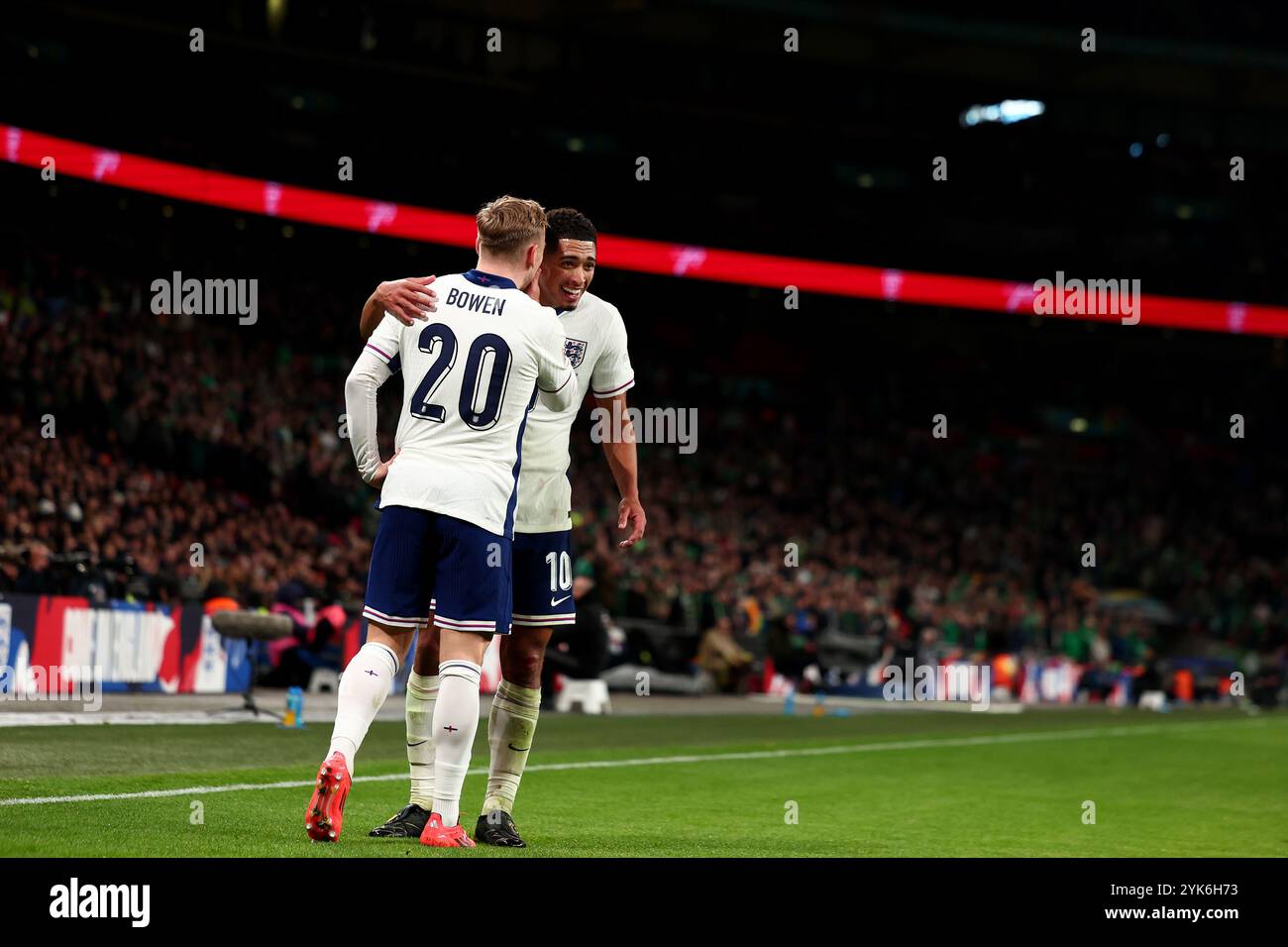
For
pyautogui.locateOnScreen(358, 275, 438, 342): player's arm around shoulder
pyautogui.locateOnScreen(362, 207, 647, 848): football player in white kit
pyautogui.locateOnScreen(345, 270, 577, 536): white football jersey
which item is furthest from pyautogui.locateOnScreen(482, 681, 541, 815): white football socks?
pyautogui.locateOnScreen(358, 275, 438, 342): player's arm around shoulder

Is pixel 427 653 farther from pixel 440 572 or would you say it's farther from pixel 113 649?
pixel 113 649

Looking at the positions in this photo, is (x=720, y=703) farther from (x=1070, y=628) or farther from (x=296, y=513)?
(x=1070, y=628)

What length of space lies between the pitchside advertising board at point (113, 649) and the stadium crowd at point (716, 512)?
673mm

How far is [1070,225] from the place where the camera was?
3916cm

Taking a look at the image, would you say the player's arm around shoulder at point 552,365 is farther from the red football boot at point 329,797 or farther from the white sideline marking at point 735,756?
the white sideline marking at point 735,756

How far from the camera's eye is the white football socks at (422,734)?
6.01 metres

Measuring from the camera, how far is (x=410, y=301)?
5.30m

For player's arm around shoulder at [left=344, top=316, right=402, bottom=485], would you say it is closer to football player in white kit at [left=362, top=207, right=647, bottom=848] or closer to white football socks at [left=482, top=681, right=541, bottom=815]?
football player in white kit at [left=362, top=207, right=647, bottom=848]

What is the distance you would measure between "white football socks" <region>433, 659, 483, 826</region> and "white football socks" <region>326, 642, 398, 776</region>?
0.64 ft

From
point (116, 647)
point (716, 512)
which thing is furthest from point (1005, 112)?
point (116, 647)

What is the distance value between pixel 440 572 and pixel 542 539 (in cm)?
71

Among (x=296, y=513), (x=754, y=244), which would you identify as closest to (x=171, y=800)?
(x=296, y=513)

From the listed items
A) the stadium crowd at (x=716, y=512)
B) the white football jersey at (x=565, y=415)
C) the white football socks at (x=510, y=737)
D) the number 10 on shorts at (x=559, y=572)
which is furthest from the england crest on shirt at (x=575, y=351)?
the stadium crowd at (x=716, y=512)

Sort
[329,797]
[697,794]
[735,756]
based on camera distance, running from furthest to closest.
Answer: [735,756] < [697,794] < [329,797]
